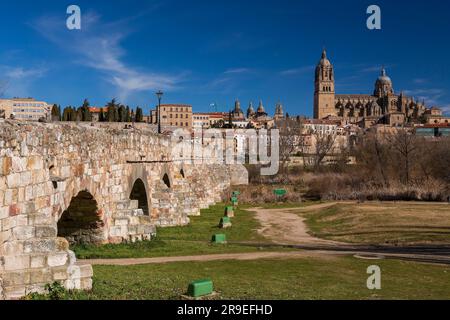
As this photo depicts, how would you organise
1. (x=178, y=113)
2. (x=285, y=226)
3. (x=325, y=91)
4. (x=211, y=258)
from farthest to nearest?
(x=325, y=91), (x=178, y=113), (x=285, y=226), (x=211, y=258)

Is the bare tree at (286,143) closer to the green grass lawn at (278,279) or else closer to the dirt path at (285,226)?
the dirt path at (285,226)

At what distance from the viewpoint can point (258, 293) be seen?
1051 centimetres

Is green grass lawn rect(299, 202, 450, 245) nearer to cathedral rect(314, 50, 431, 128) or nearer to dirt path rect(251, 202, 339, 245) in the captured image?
dirt path rect(251, 202, 339, 245)

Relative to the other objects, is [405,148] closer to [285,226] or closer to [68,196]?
[285,226]

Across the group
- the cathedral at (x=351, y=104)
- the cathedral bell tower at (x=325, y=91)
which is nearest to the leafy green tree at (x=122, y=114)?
the cathedral at (x=351, y=104)

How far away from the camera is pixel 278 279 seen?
41.8 feet

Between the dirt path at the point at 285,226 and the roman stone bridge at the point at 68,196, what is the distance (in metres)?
4.86

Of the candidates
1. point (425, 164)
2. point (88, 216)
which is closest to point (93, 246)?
point (88, 216)

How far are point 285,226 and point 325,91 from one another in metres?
170

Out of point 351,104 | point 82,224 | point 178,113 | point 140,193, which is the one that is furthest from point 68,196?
point 351,104

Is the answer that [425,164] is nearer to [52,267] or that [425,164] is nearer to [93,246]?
[93,246]

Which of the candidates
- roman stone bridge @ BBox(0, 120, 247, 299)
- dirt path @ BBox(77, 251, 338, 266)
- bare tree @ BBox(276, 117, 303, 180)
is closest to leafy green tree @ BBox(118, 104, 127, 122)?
bare tree @ BBox(276, 117, 303, 180)
